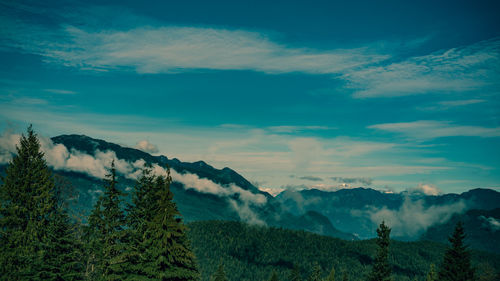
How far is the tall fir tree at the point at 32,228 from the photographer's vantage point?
26.4 m

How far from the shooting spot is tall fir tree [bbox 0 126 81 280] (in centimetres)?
2639

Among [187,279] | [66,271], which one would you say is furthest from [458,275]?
[66,271]

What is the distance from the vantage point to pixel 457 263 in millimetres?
41344

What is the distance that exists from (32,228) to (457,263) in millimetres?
45755

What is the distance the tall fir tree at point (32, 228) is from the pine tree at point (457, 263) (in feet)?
134

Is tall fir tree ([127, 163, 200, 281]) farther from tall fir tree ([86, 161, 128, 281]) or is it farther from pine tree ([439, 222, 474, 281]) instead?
pine tree ([439, 222, 474, 281])

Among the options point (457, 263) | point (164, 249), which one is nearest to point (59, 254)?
point (164, 249)

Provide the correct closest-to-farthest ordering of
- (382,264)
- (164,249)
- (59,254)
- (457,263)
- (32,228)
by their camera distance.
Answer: (164,249)
(59,254)
(32,228)
(457,263)
(382,264)

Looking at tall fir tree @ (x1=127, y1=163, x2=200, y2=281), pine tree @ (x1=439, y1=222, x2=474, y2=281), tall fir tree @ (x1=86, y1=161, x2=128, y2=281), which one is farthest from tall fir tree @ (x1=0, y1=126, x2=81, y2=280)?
pine tree @ (x1=439, y1=222, x2=474, y2=281)

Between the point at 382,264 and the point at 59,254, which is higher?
the point at 59,254

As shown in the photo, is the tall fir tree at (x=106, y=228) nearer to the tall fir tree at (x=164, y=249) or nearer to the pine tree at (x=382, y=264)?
the tall fir tree at (x=164, y=249)

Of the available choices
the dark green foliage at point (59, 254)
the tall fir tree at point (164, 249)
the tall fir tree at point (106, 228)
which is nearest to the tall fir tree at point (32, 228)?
the dark green foliage at point (59, 254)

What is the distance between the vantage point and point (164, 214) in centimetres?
1959

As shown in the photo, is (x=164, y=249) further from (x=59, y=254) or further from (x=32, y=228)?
(x=32, y=228)
